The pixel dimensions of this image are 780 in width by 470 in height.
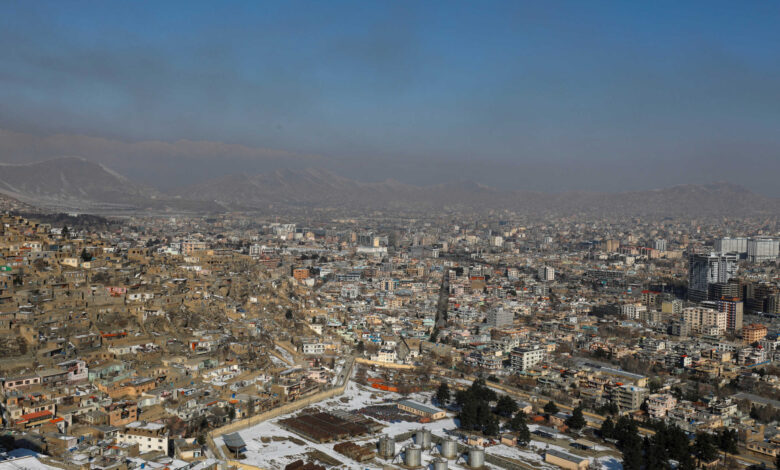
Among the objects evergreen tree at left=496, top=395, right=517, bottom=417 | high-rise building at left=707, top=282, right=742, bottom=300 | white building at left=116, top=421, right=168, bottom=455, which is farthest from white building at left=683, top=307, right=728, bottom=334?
white building at left=116, top=421, right=168, bottom=455

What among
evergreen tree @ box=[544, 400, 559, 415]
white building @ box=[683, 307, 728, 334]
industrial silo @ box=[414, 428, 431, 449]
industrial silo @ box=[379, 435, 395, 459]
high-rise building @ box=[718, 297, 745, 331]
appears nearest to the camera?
industrial silo @ box=[379, 435, 395, 459]

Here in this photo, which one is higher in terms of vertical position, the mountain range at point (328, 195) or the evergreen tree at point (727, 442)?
the mountain range at point (328, 195)

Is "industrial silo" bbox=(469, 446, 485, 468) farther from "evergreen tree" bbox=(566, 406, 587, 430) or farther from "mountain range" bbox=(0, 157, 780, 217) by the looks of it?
"mountain range" bbox=(0, 157, 780, 217)

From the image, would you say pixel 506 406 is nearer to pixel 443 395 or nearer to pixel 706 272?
pixel 443 395

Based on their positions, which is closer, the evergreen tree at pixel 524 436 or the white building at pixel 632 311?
the evergreen tree at pixel 524 436

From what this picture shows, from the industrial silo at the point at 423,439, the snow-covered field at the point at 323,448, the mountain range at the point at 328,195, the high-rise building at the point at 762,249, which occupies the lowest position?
the snow-covered field at the point at 323,448

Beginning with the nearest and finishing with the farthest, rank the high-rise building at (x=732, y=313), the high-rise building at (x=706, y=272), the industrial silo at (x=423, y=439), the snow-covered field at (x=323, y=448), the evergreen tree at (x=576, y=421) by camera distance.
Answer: the snow-covered field at (x=323, y=448)
the industrial silo at (x=423, y=439)
the evergreen tree at (x=576, y=421)
the high-rise building at (x=732, y=313)
the high-rise building at (x=706, y=272)

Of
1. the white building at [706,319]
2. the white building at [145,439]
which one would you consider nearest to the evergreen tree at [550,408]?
the white building at [145,439]

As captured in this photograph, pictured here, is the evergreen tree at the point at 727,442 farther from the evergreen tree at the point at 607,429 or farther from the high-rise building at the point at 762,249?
the high-rise building at the point at 762,249

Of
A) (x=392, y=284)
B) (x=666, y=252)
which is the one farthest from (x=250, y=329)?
(x=666, y=252)
